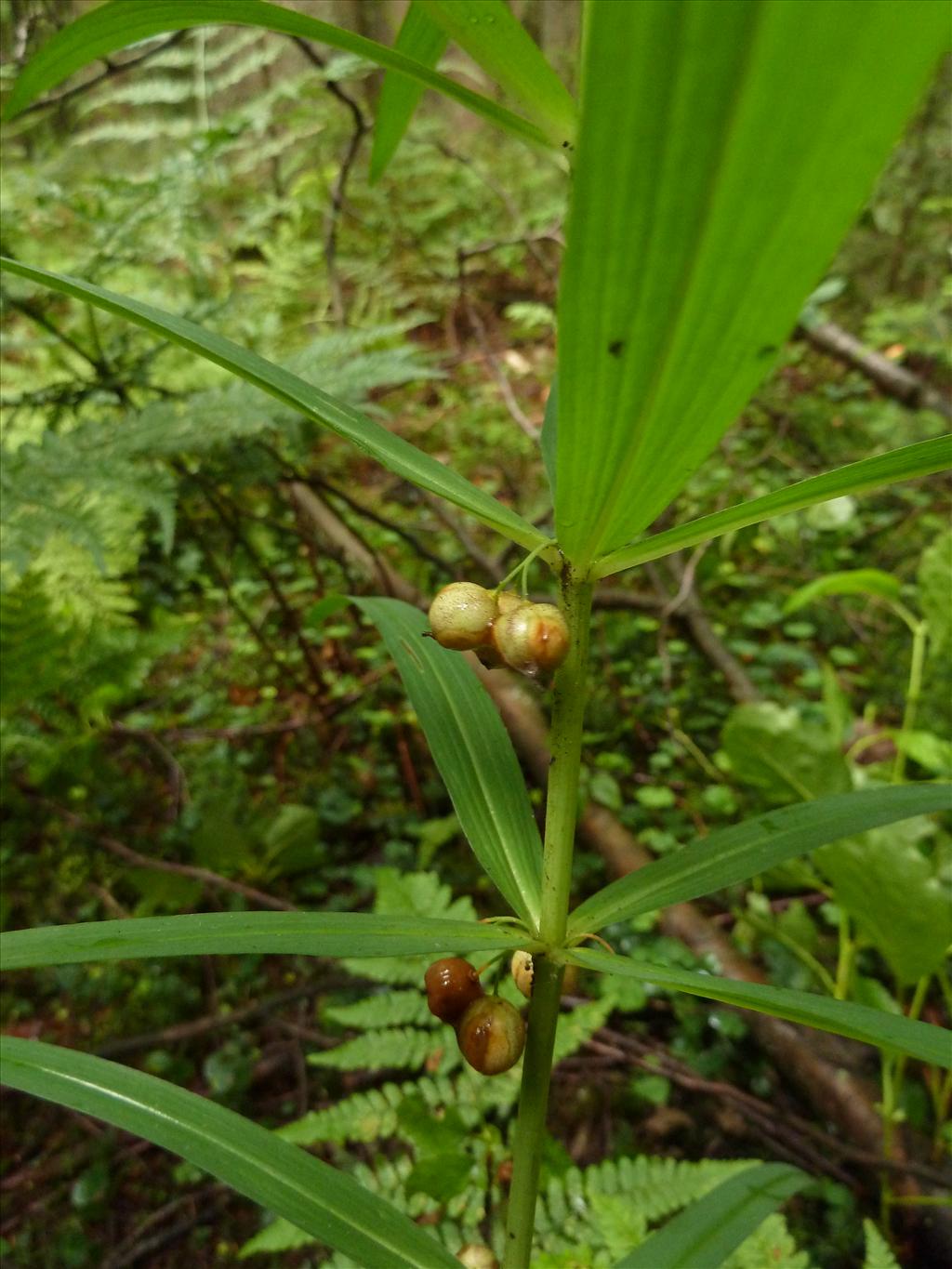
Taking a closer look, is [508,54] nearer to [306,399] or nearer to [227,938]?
[306,399]

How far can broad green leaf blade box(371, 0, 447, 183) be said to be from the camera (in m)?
0.65

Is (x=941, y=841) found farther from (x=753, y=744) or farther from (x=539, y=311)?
(x=539, y=311)

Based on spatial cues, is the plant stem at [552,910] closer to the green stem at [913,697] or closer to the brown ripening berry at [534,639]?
the brown ripening berry at [534,639]

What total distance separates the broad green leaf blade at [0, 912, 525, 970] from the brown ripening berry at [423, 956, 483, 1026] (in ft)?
0.31

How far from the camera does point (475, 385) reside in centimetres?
386

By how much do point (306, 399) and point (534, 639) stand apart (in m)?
0.23

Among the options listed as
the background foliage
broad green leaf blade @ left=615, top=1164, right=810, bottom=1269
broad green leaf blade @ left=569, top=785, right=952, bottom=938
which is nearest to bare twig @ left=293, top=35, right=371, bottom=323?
the background foliage

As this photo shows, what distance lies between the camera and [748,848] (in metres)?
0.56

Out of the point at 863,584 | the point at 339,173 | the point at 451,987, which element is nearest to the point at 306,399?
the point at 451,987

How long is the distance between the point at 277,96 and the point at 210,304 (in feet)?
2.86

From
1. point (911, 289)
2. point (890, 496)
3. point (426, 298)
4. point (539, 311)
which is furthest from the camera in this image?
point (426, 298)

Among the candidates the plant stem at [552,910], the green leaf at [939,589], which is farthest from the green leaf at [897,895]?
the plant stem at [552,910]

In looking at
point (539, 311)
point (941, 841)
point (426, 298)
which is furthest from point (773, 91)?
point (426, 298)

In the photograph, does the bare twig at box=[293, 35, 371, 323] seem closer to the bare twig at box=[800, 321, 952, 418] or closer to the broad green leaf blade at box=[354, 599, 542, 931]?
the broad green leaf blade at box=[354, 599, 542, 931]
